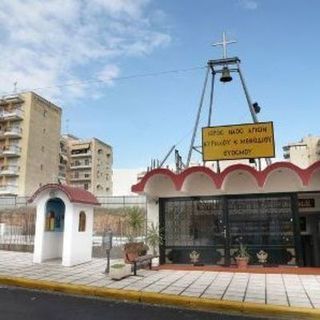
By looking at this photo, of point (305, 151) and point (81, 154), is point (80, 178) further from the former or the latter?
point (305, 151)

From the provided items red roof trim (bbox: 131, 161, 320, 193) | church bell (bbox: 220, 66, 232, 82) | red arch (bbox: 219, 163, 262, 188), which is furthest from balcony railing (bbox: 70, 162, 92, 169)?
red arch (bbox: 219, 163, 262, 188)

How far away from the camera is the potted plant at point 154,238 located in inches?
616

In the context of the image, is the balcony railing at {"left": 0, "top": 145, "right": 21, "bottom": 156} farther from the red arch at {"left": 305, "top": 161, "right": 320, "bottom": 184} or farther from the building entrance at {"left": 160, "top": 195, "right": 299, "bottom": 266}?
the red arch at {"left": 305, "top": 161, "right": 320, "bottom": 184}

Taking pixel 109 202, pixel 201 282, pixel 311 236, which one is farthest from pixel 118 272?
pixel 109 202

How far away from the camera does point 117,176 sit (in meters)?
103

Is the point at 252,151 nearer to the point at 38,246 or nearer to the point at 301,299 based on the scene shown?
the point at 301,299

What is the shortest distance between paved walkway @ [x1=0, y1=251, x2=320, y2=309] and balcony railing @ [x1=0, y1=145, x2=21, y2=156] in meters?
53.5

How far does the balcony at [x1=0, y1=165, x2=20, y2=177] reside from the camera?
2584 inches

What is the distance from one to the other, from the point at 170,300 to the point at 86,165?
8283 cm

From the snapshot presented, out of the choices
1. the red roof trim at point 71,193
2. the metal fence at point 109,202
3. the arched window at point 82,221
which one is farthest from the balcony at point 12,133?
the arched window at point 82,221

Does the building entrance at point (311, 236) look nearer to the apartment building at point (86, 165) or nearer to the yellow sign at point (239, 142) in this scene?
the yellow sign at point (239, 142)

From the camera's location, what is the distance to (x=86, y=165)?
91250 mm

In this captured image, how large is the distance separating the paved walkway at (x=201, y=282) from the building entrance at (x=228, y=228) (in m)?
1.08

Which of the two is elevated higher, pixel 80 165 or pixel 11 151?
pixel 80 165
